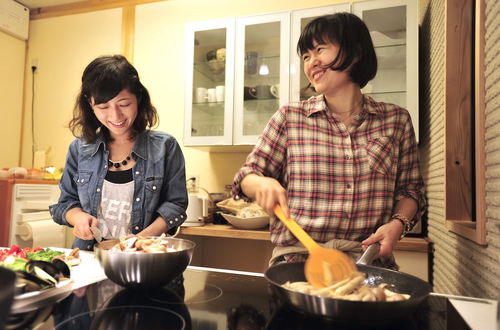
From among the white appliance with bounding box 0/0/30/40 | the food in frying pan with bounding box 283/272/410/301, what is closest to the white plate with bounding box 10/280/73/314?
the food in frying pan with bounding box 283/272/410/301

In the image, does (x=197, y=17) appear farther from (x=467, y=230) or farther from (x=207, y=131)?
(x=467, y=230)

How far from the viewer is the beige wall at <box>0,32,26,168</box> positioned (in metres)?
2.80

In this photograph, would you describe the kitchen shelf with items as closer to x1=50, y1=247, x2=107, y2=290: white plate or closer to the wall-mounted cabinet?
the wall-mounted cabinet

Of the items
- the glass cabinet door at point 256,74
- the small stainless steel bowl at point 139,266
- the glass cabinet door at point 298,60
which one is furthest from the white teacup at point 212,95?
the small stainless steel bowl at point 139,266

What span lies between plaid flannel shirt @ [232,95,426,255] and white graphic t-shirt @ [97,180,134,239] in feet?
1.52

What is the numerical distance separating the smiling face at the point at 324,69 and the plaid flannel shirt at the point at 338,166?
56 millimetres

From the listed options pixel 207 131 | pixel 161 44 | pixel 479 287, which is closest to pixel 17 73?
pixel 161 44

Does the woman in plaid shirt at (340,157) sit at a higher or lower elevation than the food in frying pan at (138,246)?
higher

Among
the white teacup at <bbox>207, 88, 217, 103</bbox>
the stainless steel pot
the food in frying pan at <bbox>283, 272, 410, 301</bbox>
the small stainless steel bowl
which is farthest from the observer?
the white teacup at <bbox>207, 88, 217, 103</bbox>

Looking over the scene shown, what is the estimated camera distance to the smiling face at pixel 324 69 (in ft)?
2.88

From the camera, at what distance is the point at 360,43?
0.89 meters

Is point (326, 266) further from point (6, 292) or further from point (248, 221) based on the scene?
point (248, 221)

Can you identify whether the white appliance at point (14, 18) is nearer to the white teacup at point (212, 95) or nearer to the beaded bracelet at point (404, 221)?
the white teacup at point (212, 95)

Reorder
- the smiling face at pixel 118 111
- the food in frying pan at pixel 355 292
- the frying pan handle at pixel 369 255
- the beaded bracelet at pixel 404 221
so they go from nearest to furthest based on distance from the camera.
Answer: the food in frying pan at pixel 355 292, the frying pan handle at pixel 369 255, the beaded bracelet at pixel 404 221, the smiling face at pixel 118 111
